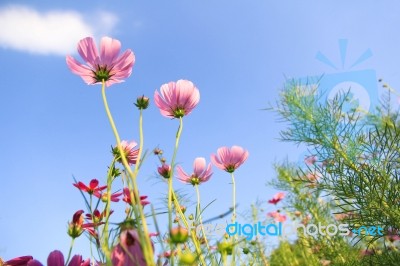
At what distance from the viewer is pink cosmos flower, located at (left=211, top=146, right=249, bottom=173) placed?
937 millimetres

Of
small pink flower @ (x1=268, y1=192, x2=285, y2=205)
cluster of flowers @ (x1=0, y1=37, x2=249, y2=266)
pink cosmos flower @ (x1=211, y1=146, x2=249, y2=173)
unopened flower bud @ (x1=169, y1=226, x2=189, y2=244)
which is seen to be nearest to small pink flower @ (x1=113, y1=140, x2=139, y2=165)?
cluster of flowers @ (x1=0, y1=37, x2=249, y2=266)

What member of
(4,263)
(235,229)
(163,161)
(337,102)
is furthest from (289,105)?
(4,263)

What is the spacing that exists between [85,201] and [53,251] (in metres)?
0.12

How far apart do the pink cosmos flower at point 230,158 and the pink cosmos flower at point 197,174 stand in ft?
0.19

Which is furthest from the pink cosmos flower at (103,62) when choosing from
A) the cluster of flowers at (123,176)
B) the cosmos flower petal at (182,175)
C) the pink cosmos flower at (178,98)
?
the cosmos flower petal at (182,175)

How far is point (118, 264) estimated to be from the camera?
0.38 m

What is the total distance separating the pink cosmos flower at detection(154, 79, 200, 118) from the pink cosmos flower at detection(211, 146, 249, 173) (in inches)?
10.8

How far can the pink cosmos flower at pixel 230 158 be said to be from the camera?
3.07ft

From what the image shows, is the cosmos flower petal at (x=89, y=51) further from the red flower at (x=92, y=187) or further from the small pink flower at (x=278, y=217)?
the small pink flower at (x=278, y=217)

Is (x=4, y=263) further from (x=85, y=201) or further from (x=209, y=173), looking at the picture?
(x=209, y=173)

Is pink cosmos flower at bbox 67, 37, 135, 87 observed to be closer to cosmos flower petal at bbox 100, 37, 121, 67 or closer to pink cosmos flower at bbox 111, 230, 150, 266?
cosmos flower petal at bbox 100, 37, 121, 67

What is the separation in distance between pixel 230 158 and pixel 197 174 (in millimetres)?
109

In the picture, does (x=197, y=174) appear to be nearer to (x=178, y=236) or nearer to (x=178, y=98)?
(x=178, y=98)

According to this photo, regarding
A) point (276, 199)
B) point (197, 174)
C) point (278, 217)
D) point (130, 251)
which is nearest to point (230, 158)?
point (197, 174)
